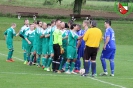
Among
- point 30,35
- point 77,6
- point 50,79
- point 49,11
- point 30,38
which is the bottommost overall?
point 50,79

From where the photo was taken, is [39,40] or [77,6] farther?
[77,6]

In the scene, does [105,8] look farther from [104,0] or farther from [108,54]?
[108,54]

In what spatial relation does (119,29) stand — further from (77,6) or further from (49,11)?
(49,11)

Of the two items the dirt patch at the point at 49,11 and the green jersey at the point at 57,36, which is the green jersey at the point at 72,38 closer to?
the green jersey at the point at 57,36

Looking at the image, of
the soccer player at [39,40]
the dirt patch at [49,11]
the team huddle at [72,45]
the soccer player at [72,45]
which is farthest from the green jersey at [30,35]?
the dirt patch at [49,11]

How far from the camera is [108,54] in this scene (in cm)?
1938

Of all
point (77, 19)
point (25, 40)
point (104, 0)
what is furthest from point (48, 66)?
point (104, 0)

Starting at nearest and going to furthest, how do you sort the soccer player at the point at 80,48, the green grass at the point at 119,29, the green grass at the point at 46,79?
the green grass at the point at 46,79 < the soccer player at the point at 80,48 < the green grass at the point at 119,29

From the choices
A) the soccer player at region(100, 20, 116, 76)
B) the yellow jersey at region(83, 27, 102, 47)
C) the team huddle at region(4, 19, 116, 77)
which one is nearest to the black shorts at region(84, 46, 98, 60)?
the team huddle at region(4, 19, 116, 77)

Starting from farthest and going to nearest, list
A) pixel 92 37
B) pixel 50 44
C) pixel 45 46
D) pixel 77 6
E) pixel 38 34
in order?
pixel 77 6
pixel 38 34
pixel 45 46
pixel 50 44
pixel 92 37

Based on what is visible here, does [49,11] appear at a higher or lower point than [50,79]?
higher

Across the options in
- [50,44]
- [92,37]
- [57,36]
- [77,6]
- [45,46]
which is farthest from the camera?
[77,6]

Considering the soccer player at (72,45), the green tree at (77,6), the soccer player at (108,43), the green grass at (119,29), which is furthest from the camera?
the green tree at (77,6)

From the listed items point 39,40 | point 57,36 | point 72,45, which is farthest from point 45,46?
point 72,45
